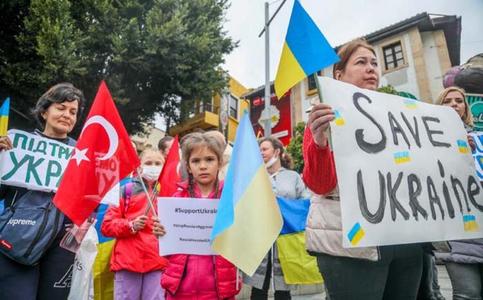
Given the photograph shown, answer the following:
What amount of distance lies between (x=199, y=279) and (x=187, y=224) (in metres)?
0.35

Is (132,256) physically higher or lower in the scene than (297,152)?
lower

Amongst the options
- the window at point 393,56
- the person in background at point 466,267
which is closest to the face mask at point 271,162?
the person in background at point 466,267

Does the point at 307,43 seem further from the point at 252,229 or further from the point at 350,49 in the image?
the point at 252,229

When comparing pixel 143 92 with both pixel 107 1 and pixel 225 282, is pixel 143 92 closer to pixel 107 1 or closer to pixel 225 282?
pixel 107 1

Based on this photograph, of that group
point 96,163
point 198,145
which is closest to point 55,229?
point 96,163

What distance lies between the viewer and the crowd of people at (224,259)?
137cm

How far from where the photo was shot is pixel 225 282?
78.0 inches

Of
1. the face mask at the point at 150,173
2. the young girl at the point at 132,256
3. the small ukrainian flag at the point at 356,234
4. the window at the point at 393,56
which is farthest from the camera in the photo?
the window at the point at 393,56

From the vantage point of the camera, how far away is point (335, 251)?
1362mm

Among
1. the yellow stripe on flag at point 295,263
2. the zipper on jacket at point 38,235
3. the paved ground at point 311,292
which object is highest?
the zipper on jacket at point 38,235

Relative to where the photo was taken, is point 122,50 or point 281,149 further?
point 122,50

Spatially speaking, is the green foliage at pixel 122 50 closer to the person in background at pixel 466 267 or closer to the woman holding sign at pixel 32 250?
the woman holding sign at pixel 32 250

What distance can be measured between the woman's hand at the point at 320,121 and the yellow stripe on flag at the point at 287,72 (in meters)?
0.19

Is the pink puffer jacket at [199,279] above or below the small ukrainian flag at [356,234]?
below
